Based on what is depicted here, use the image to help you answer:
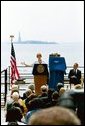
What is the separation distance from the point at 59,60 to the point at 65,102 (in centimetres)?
853

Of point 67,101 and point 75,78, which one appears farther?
point 75,78

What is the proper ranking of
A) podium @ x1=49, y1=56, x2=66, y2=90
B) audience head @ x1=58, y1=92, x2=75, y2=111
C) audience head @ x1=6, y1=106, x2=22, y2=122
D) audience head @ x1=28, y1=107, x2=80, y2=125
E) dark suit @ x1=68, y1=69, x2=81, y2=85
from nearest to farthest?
audience head @ x1=28, y1=107, x2=80, y2=125, audience head @ x1=58, y1=92, x2=75, y2=111, audience head @ x1=6, y1=106, x2=22, y2=122, podium @ x1=49, y1=56, x2=66, y2=90, dark suit @ x1=68, y1=69, x2=81, y2=85

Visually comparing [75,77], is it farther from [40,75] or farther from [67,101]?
[67,101]

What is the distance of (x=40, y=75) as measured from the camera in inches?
439

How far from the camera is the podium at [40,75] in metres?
11.0

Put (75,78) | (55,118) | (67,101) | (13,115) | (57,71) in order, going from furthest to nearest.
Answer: (75,78), (57,71), (13,115), (67,101), (55,118)

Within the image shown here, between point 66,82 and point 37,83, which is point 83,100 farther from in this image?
point 66,82

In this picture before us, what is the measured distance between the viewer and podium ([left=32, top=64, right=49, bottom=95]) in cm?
1100

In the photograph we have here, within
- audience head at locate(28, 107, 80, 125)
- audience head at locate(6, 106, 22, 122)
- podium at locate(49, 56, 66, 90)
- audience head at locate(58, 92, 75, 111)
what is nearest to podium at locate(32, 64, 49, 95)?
podium at locate(49, 56, 66, 90)

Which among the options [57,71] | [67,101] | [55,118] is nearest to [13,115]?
[67,101]

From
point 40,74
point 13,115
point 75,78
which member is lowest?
point 13,115

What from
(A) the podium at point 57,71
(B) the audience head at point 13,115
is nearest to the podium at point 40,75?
(A) the podium at point 57,71

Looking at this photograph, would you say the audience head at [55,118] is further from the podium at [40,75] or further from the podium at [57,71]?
the podium at [40,75]

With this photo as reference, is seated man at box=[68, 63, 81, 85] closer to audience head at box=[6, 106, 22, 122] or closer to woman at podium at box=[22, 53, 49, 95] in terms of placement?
woman at podium at box=[22, 53, 49, 95]
